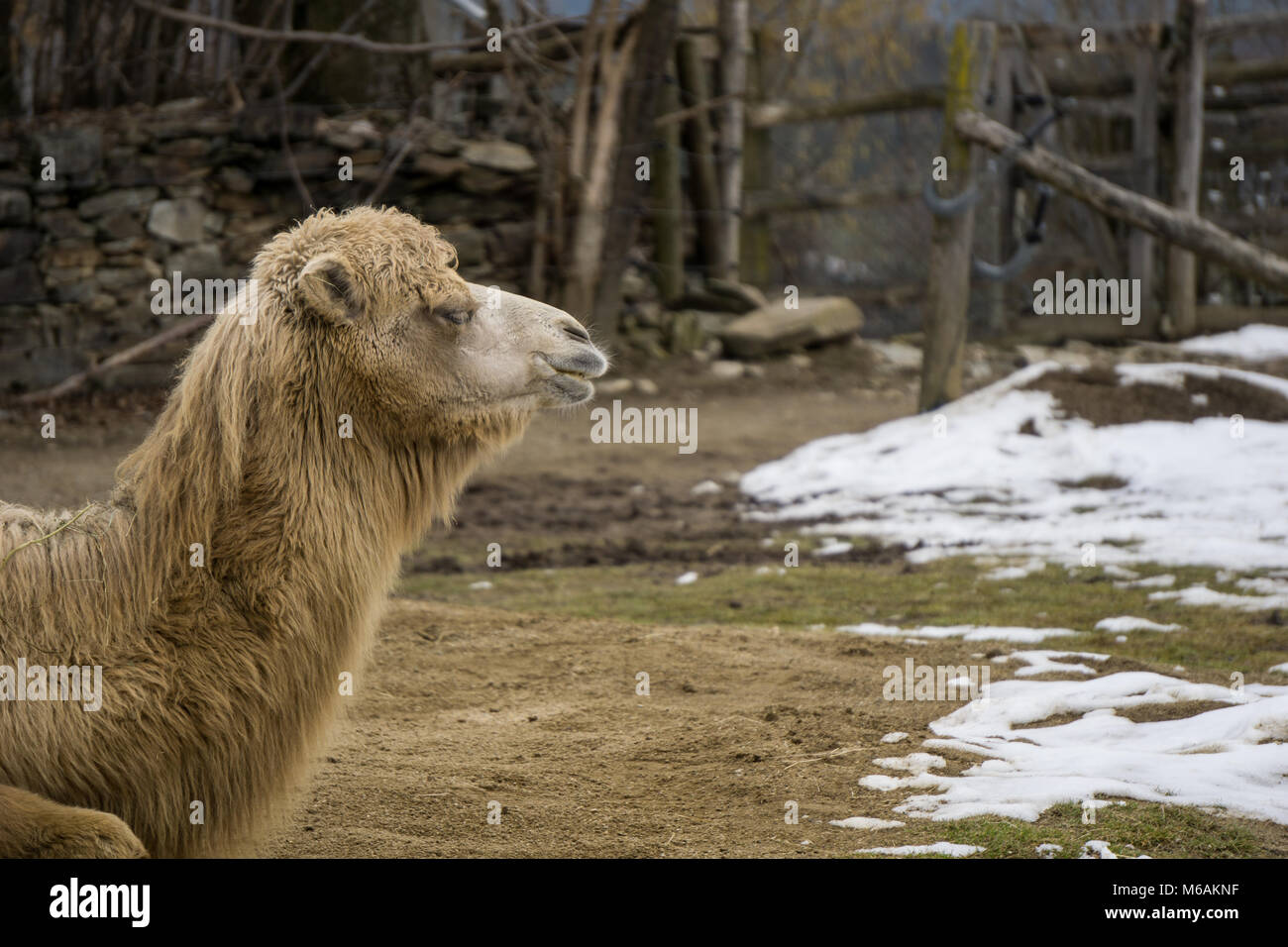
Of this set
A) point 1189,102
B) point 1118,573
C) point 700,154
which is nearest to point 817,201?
point 700,154

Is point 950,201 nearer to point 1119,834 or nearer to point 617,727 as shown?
point 617,727

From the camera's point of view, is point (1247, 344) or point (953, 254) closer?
point (953, 254)

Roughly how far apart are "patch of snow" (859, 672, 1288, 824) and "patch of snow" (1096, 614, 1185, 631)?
2.86 ft

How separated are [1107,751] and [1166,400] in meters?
5.59

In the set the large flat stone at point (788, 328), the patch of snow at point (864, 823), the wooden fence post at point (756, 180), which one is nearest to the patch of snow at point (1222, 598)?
the patch of snow at point (864, 823)

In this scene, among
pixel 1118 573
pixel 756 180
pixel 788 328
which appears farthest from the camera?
pixel 756 180

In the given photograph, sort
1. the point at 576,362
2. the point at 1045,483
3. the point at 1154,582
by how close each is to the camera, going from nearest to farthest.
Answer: the point at 576,362, the point at 1154,582, the point at 1045,483

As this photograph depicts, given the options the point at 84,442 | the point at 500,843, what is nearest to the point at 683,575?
the point at 500,843

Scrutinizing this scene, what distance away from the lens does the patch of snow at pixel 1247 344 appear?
1249cm

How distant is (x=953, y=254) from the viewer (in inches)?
384

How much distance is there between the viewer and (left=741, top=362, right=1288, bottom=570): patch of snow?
688cm

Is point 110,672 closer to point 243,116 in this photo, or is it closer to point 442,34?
point 243,116

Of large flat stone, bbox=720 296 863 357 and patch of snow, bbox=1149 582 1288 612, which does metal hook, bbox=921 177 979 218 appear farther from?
patch of snow, bbox=1149 582 1288 612
